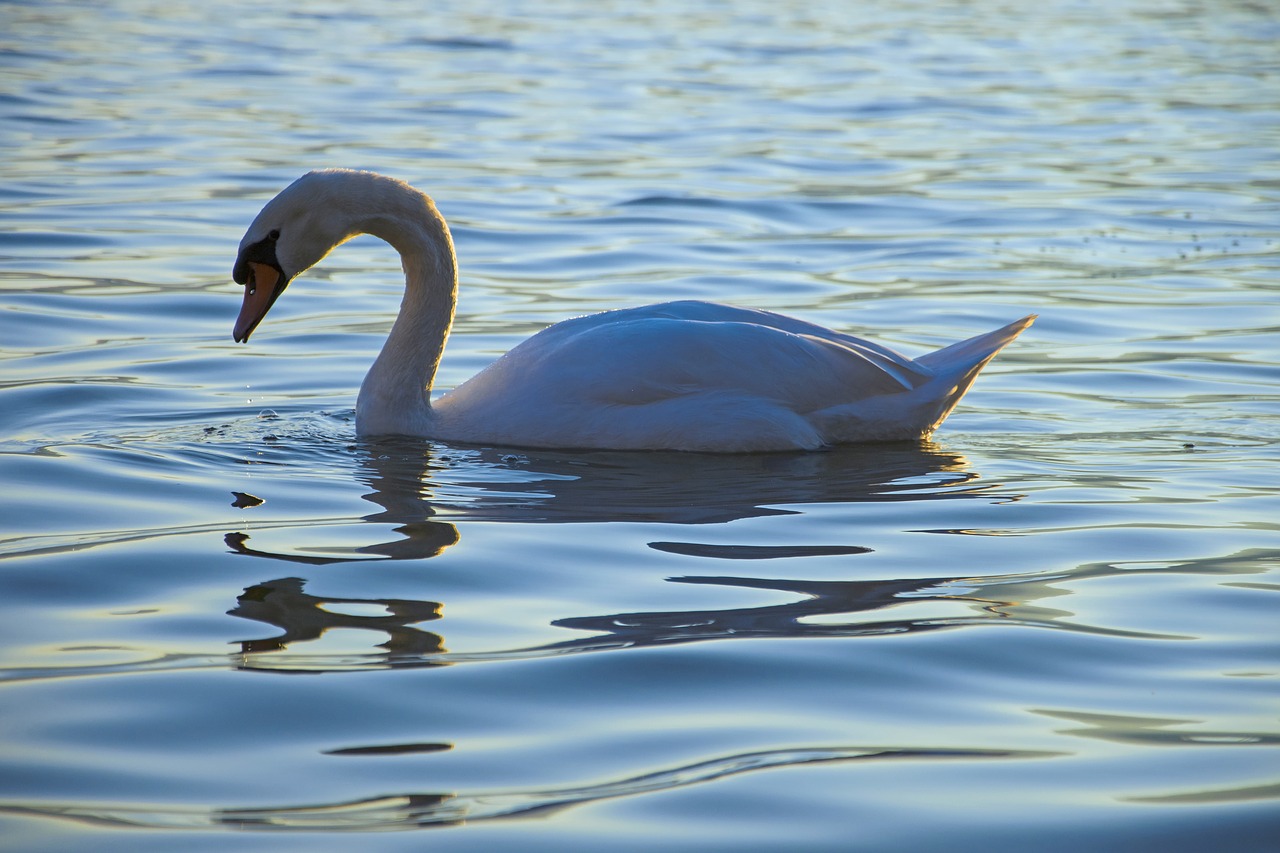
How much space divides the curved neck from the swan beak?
384 millimetres

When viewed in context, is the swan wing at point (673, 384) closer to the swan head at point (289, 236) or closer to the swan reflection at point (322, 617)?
the swan head at point (289, 236)

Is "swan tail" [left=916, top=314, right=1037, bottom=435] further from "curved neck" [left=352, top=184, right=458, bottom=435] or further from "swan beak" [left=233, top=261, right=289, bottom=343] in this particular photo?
"swan beak" [left=233, top=261, right=289, bottom=343]

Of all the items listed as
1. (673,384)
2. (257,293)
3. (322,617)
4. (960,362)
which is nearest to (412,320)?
(257,293)

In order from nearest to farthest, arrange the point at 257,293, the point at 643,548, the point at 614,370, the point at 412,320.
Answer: the point at 643,548 → the point at 614,370 → the point at 257,293 → the point at 412,320

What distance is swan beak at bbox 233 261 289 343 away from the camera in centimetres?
675

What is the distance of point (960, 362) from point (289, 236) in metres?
2.68

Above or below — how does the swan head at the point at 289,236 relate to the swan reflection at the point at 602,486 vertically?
above

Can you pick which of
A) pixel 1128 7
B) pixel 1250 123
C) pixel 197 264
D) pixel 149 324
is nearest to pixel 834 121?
pixel 1250 123

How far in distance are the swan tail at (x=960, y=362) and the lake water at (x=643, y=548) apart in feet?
0.61

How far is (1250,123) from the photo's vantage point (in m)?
17.1

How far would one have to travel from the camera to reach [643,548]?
195 inches

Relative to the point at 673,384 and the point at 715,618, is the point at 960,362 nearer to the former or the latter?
the point at 673,384

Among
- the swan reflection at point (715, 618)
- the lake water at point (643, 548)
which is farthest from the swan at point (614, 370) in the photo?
the swan reflection at point (715, 618)

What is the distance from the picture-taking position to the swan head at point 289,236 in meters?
6.64
